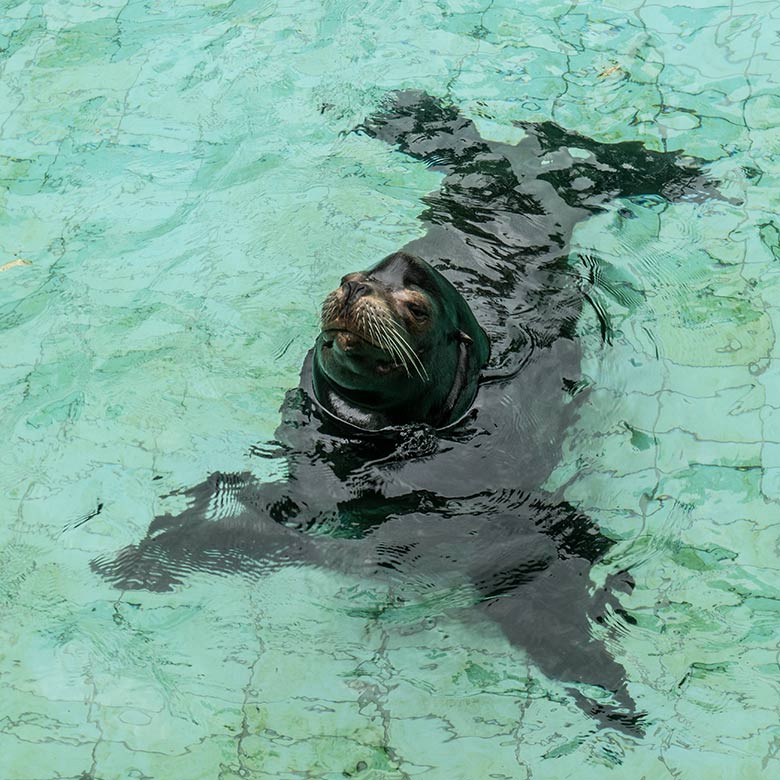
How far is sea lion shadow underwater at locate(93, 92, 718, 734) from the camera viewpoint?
548cm

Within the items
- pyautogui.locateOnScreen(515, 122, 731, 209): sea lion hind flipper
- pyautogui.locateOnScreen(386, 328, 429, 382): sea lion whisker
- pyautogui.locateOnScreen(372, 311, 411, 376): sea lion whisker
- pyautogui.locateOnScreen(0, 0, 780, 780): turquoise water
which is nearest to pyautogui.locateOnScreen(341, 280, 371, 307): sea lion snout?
pyautogui.locateOnScreen(372, 311, 411, 376): sea lion whisker

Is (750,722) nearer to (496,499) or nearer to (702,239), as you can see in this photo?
(496,499)

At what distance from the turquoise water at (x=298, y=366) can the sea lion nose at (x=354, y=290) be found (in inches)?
51.3

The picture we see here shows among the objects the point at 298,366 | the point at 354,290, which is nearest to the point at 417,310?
the point at 354,290

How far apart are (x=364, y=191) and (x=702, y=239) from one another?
238cm

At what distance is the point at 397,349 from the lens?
5449 mm

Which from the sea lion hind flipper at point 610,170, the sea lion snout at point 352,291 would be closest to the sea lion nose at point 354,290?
the sea lion snout at point 352,291

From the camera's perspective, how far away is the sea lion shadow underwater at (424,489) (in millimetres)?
5477

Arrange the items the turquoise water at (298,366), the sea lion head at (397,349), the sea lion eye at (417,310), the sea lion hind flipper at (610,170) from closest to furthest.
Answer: the turquoise water at (298,366) → the sea lion head at (397,349) → the sea lion eye at (417,310) → the sea lion hind flipper at (610,170)

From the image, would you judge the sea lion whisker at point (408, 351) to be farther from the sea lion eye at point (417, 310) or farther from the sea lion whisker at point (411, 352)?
the sea lion eye at point (417, 310)

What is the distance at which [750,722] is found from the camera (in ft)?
17.2

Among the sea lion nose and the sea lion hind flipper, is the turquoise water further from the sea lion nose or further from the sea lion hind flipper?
the sea lion nose

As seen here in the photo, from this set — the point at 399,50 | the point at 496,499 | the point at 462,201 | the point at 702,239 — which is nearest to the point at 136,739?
the point at 496,499

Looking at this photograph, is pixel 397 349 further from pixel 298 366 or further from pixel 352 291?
pixel 298 366
